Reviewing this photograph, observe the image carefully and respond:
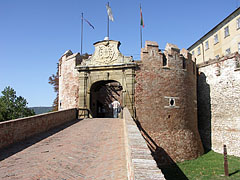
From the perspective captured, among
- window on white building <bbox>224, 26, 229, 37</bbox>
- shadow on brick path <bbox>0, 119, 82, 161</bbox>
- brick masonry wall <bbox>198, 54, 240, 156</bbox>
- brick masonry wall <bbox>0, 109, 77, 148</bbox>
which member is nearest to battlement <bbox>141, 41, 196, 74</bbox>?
brick masonry wall <bbox>198, 54, 240, 156</bbox>

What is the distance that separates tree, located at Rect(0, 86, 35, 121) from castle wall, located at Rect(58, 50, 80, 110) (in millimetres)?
16851

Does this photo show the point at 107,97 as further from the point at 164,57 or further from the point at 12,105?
the point at 12,105

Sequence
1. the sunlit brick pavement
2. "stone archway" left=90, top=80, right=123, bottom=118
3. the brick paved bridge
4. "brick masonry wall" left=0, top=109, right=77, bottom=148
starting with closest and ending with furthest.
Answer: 1. the brick paved bridge
2. the sunlit brick pavement
3. "brick masonry wall" left=0, top=109, right=77, bottom=148
4. "stone archway" left=90, top=80, right=123, bottom=118

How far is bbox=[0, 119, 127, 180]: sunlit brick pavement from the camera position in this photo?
4177 mm

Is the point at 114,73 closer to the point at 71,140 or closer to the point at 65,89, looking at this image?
the point at 65,89

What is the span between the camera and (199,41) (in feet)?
97.6

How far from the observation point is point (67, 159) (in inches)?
204

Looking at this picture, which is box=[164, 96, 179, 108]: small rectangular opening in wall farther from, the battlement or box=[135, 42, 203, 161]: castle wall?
the battlement

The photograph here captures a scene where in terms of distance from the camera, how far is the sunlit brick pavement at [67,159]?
4177 millimetres

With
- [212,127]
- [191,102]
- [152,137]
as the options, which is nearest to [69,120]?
[152,137]

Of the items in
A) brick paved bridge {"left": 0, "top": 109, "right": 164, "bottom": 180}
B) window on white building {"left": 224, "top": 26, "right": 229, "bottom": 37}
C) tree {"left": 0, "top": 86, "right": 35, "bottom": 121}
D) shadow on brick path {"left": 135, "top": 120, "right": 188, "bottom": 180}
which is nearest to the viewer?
brick paved bridge {"left": 0, "top": 109, "right": 164, "bottom": 180}

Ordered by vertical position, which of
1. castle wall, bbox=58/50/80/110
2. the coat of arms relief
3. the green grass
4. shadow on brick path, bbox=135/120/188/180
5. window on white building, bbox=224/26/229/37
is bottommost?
the green grass

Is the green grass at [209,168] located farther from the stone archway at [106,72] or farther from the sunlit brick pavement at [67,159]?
the sunlit brick pavement at [67,159]

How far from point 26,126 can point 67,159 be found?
312 centimetres
